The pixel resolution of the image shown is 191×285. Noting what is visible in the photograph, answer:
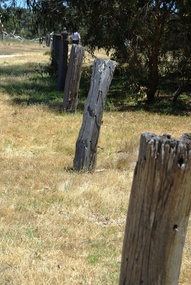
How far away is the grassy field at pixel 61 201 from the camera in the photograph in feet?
14.0

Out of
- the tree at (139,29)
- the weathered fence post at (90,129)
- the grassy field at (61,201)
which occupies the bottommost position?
the grassy field at (61,201)

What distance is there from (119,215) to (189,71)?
953cm

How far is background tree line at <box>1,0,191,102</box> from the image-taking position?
13328mm

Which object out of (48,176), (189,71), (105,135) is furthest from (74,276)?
(189,71)

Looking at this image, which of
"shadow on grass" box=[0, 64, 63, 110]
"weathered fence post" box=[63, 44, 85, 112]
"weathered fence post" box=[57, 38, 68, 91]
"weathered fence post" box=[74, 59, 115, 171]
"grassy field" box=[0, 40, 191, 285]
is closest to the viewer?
"grassy field" box=[0, 40, 191, 285]

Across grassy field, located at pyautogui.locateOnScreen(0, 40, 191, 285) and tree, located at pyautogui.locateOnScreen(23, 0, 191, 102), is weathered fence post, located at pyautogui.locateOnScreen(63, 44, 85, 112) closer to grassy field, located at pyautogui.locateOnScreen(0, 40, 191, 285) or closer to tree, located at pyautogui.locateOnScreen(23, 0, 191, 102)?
grassy field, located at pyautogui.locateOnScreen(0, 40, 191, 285)

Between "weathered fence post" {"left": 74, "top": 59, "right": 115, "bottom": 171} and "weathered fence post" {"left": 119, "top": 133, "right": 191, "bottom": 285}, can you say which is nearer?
"weathered fence post" {"left": 119, "top": 133, "right": 191, "bottom": 285}

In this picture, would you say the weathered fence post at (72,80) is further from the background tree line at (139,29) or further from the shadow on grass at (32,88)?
the background tree line at (139,29)

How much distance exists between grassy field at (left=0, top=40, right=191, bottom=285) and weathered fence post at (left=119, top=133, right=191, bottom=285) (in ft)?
4.95

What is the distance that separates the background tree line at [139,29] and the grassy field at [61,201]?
302cm

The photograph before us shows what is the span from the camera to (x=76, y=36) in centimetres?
1798

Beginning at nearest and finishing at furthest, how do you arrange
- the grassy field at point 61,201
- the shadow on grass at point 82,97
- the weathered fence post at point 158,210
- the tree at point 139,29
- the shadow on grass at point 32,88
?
the weathered fence post at point 158,210 → the grassy field at point 61,201 → the tree at point 139,29 → the shadow on grass at point 82,97 → the shadow on grass at point 32,88

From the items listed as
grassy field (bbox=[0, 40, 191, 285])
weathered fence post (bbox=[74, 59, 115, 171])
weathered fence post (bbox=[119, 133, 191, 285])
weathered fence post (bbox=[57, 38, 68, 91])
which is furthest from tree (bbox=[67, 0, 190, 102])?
weathered fence post (bbox=[119, 133, 191, 285])

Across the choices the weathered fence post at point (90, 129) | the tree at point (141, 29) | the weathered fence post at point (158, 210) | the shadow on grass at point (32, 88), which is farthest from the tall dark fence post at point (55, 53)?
the weathered fence post at point (158, 210)
